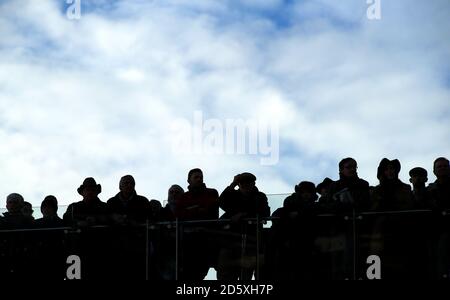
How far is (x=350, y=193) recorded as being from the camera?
44.4 feet

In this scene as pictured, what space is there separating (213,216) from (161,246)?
80 cm

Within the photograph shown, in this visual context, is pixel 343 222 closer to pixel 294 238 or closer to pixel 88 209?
pixel 294 238

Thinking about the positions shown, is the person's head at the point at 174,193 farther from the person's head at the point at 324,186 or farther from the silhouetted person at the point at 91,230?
the person's head at the point at 324,186

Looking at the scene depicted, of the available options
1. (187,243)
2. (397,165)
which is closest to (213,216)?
(187,243)

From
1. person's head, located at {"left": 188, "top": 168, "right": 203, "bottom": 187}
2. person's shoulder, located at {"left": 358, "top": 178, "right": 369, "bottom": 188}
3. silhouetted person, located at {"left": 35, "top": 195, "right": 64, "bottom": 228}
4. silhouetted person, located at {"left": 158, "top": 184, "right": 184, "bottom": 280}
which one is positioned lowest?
silhouetted person, located at {"left": 158, "top": 184, "right": 184, "bottom": 280}

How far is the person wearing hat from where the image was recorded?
47.9 ft

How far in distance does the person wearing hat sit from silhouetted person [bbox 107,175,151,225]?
0.47ft

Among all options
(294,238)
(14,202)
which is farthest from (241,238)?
(14,202)

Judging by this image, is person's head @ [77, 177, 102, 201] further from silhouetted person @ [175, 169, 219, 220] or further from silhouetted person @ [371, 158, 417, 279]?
silhouetted person @ [371, 158, 417, 279]

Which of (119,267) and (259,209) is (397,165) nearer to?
(259,209)

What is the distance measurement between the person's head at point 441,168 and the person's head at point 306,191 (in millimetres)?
1570

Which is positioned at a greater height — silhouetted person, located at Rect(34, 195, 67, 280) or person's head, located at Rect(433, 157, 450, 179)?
person's head, located at Rect(433, 157, 450, 179)

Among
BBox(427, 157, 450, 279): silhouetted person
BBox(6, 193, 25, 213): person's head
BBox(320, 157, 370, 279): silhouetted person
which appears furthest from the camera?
BBox(6, 193, 25, 213): person's head

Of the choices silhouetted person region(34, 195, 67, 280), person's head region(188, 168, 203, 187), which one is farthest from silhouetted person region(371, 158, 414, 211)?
silhouetted person region(34, 195, 67, 280)
